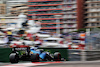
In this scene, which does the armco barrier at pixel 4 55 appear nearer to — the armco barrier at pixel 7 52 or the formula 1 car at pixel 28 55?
the armco barrier at pixel 7 52

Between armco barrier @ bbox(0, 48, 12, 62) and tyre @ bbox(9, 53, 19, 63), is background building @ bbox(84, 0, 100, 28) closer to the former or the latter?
armco barrier @ bbox(0, 48, 12, 62)

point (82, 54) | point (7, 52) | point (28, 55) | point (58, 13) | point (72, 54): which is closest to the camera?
point (28, 55)

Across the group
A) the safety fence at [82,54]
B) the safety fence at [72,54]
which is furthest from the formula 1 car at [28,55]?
the safety fence at [82,54]

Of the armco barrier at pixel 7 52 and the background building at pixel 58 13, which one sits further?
the background building at pixel 58 13

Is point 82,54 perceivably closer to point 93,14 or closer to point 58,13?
point 93,14

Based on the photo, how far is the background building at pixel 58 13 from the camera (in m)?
74.4

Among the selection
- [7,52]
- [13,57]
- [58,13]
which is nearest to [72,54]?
[7,52]

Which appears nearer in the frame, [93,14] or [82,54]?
[82,54]

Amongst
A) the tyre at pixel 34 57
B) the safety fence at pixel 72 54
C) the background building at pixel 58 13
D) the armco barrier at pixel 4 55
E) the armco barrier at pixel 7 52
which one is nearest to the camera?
the tyre at pixel 34 57

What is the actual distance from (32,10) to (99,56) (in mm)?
71917

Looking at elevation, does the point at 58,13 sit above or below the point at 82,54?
above

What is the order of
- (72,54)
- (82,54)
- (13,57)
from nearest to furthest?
(13,57) < (82,54) < (72,54)

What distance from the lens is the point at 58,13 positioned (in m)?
81.9

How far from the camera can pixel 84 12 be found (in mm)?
73688
